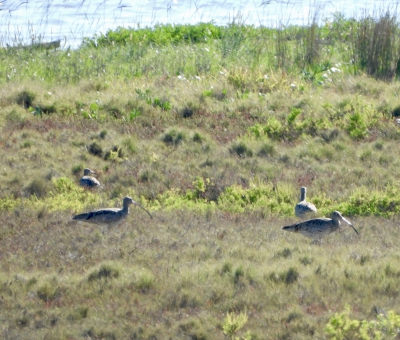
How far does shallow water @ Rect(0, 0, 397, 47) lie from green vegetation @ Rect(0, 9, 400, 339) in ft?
16.5

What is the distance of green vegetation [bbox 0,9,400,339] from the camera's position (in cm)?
807

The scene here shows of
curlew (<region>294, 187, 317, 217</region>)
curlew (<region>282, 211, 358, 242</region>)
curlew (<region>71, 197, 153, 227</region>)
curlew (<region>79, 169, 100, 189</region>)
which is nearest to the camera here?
curlew (<region>282, 211, 358, 242</region>)

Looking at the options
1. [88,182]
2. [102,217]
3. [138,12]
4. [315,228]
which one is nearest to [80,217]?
[102,217]

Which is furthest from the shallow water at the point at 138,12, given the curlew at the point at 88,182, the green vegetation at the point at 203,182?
the curlew at the point at 88,182

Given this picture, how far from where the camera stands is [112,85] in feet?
65.0

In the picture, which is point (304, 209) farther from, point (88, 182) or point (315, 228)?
point (88, 182)

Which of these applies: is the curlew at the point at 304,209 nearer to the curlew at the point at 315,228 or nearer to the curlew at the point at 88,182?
the curlew at the point at 315,228

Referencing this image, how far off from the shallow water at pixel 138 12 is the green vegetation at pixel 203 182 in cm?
503

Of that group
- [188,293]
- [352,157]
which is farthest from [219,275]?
[352,157]

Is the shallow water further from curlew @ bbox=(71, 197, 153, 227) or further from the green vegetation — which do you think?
curlew @ bbox=(71, 197, 153, 227)

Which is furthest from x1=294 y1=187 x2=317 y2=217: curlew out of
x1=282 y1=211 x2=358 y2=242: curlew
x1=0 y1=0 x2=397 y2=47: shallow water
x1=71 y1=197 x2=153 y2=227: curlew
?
x1=0 y1=0 x2=397 y2=47: shallow water

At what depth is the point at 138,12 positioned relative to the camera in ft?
113

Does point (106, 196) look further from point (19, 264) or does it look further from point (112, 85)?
point (112, 85)

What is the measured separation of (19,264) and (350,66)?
46.7ft
